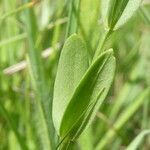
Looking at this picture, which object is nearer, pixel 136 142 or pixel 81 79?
pixel 81 79

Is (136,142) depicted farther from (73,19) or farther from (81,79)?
(81,79)

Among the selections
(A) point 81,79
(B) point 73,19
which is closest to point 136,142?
(B) point 73,19

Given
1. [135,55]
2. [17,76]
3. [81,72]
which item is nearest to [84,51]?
[81,72]

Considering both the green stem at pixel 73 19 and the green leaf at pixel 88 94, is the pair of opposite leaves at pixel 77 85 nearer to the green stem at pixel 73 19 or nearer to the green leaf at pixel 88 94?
→ the green leaf at pixel 88 94

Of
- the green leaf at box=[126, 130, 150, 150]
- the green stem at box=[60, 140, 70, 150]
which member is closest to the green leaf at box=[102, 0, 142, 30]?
the green stem at box=[60, 140, 70, 150]

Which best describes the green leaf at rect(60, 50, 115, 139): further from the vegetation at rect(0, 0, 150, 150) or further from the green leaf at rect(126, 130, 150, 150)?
the green leaf at rect(126, 130, 150, 150)

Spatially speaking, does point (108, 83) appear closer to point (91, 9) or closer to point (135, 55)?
point (91, 9)

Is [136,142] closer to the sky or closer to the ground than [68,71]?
closer to the ground
